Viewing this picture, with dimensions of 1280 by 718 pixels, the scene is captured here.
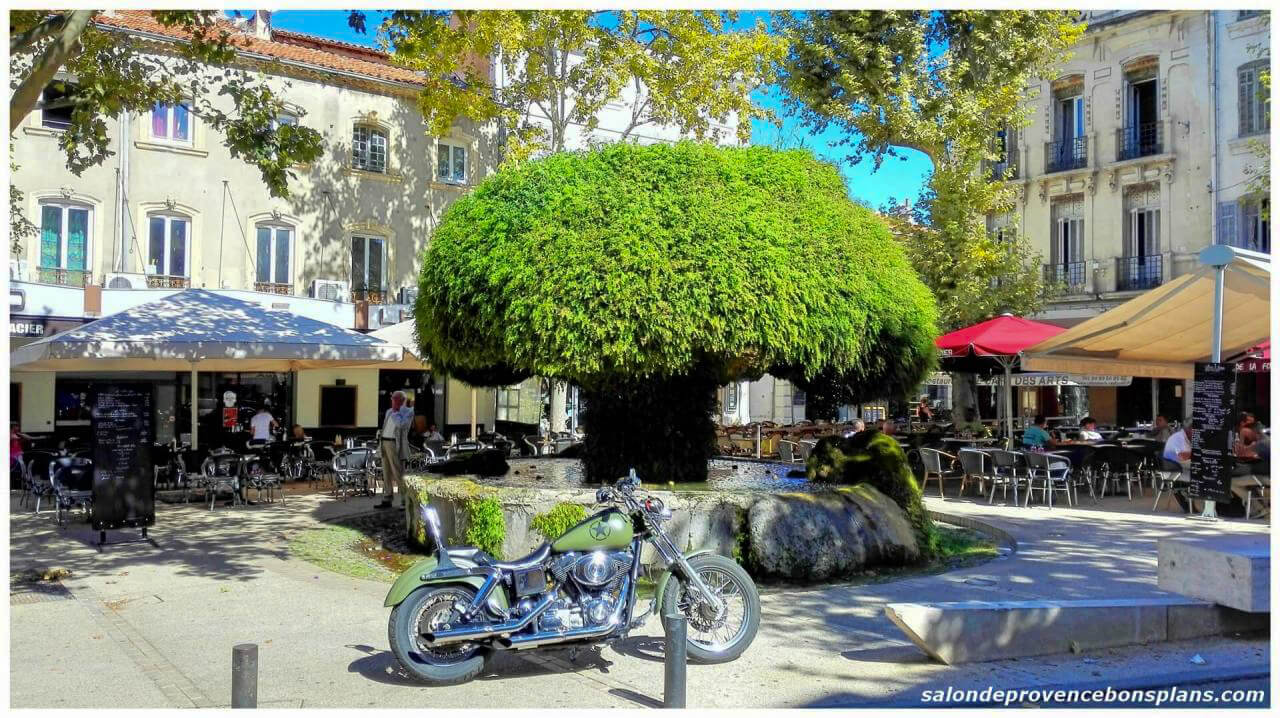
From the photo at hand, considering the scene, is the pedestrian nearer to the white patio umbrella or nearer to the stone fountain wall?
the white patio umbrella

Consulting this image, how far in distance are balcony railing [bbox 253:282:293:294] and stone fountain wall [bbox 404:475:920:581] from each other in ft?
47.4

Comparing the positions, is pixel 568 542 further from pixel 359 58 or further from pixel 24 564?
pixel 359 58

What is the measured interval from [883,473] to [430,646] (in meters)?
5.83

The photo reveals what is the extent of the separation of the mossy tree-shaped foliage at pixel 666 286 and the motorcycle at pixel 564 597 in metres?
2.69

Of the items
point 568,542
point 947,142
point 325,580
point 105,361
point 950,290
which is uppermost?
point 947,142

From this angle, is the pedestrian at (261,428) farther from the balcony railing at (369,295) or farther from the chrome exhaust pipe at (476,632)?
the chrome exhaust pipe at (476,632)

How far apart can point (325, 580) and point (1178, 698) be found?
6340mm

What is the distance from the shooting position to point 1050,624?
6.36 m

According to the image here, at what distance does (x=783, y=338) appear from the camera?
920 cm

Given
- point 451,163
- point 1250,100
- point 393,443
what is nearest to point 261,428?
point 393,443

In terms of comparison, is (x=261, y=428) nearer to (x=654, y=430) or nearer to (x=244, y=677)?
(x=654, y=430)

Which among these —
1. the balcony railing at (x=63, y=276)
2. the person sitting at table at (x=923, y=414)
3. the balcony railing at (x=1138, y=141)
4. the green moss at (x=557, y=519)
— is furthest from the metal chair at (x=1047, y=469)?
the balcony railing at (x=63, y=276)

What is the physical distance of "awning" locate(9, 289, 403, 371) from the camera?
12.0 m

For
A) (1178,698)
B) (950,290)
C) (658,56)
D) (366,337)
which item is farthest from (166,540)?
(950,290)
